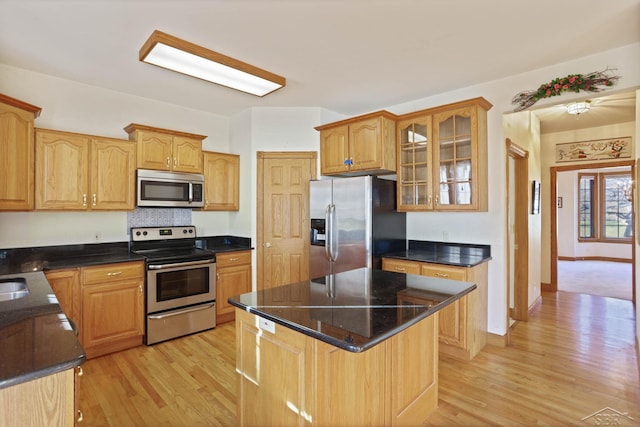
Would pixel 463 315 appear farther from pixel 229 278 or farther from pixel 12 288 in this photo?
pixel 12 288

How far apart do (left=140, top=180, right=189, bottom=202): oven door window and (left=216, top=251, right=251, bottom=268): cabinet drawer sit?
795mm

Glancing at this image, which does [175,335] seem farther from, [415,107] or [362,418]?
[415,107]

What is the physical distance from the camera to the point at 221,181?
423cm

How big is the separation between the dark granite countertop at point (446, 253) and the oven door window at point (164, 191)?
93.9 inches

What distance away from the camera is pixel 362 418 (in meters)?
1.59

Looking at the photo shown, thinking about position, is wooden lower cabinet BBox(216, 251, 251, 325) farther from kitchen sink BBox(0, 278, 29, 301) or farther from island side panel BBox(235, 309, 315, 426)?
island side panel BBox(235, 309, 315, 426)

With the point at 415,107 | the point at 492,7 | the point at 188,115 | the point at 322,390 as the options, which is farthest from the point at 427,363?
the point at 188,115

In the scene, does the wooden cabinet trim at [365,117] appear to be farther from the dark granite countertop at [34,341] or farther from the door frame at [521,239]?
the dark granite countertop at [34,341]

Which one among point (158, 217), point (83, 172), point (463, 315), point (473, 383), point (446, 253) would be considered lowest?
point (473, 383)

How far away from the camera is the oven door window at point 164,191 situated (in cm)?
353

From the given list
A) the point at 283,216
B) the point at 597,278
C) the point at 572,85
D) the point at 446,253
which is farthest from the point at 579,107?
the point at 597,278

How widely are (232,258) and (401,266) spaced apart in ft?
6.44

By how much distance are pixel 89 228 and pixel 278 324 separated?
296cm

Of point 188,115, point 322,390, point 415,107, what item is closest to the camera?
point 322,390
